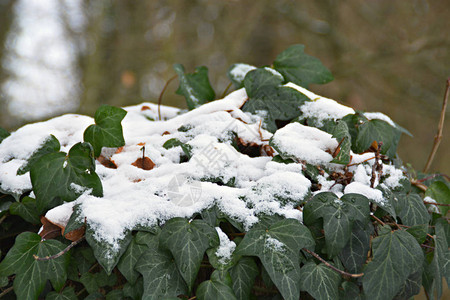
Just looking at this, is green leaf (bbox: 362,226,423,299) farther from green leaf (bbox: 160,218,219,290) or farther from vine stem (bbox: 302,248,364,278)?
green leaf (bbox: 160,218,219,290)

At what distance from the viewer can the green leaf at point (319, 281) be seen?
71 cm

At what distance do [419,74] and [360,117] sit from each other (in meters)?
4.88

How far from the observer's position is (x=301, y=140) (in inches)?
37.9

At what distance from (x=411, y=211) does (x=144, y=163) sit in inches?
24.4

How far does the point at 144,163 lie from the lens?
37.7 inches

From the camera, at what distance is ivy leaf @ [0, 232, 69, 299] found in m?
0.74

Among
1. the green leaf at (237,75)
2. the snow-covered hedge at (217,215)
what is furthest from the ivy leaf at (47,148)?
the green leaf at (237,75)

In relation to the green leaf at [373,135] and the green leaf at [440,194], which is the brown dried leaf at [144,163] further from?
the green leaf at [440,194]

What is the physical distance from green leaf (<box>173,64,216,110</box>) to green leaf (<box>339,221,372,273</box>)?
0.68 metres

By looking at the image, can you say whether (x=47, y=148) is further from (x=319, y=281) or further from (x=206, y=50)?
(x=206, y=50)

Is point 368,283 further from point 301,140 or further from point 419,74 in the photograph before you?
point 419,74

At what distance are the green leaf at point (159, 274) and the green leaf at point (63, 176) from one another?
7.7 inches

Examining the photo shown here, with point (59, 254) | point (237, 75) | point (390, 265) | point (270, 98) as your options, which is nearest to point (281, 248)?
point (390, 265)

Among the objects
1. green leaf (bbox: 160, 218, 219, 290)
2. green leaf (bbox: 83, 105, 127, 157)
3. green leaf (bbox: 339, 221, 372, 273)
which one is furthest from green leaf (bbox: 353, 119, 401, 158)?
green leaf (bbox: 83, 105, 127, 157)
